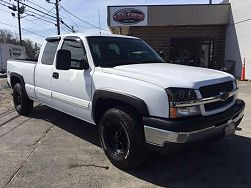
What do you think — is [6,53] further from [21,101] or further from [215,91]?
[215,91]

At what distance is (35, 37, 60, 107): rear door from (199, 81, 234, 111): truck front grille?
326 cm

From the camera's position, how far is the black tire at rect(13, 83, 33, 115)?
8.12 meters

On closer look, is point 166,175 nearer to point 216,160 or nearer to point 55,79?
point 216,160

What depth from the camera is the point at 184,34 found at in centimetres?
2378

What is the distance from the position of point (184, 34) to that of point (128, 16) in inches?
158

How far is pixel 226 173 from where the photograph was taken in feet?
15.6

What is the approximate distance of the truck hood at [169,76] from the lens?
432 centimetres

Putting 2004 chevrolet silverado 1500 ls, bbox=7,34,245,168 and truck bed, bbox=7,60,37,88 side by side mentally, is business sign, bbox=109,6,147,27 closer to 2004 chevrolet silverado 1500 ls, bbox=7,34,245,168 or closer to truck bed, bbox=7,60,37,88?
truck bed, bbox=7,60,37,88

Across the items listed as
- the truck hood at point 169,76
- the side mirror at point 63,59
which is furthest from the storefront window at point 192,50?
the truck hood at point 169,76

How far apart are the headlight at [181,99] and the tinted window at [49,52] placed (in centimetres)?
328

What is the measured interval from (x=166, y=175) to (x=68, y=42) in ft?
10.1

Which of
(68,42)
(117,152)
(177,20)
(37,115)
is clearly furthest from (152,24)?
(117,152)

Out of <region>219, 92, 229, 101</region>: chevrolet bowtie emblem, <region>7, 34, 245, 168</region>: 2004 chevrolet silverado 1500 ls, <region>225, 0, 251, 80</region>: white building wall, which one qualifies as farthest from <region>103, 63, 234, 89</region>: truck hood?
<region>225, 0, 251, 80</region>: white building wall

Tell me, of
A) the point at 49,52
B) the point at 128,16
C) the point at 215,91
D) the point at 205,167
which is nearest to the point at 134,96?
the point at 215,91
